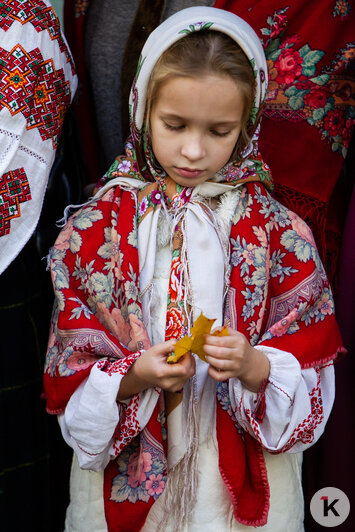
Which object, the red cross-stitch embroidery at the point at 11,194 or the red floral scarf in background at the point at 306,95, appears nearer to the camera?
the red cross-stitch embroidery at the point at 11,194

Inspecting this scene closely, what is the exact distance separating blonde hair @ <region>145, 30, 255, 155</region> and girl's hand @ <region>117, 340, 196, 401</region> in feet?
1.56

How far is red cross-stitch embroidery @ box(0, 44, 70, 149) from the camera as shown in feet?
4.50

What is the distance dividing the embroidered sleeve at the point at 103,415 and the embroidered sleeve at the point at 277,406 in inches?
6.8

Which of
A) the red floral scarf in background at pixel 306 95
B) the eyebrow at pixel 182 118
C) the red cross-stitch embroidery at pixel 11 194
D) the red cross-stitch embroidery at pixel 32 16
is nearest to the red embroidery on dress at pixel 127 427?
the red cross-stitch embroidery at pixel 11 194

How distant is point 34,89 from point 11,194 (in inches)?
8.8

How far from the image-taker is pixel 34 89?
1.40 metres

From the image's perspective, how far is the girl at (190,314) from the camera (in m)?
1.28

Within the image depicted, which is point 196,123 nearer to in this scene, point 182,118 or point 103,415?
point 182,118

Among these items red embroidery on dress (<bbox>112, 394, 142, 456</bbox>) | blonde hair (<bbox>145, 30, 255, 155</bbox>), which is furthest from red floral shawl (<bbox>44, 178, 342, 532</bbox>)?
blonde hair (<bbox>145, 30, 255, 155</bbox>)

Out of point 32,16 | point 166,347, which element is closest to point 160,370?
point 166,347
